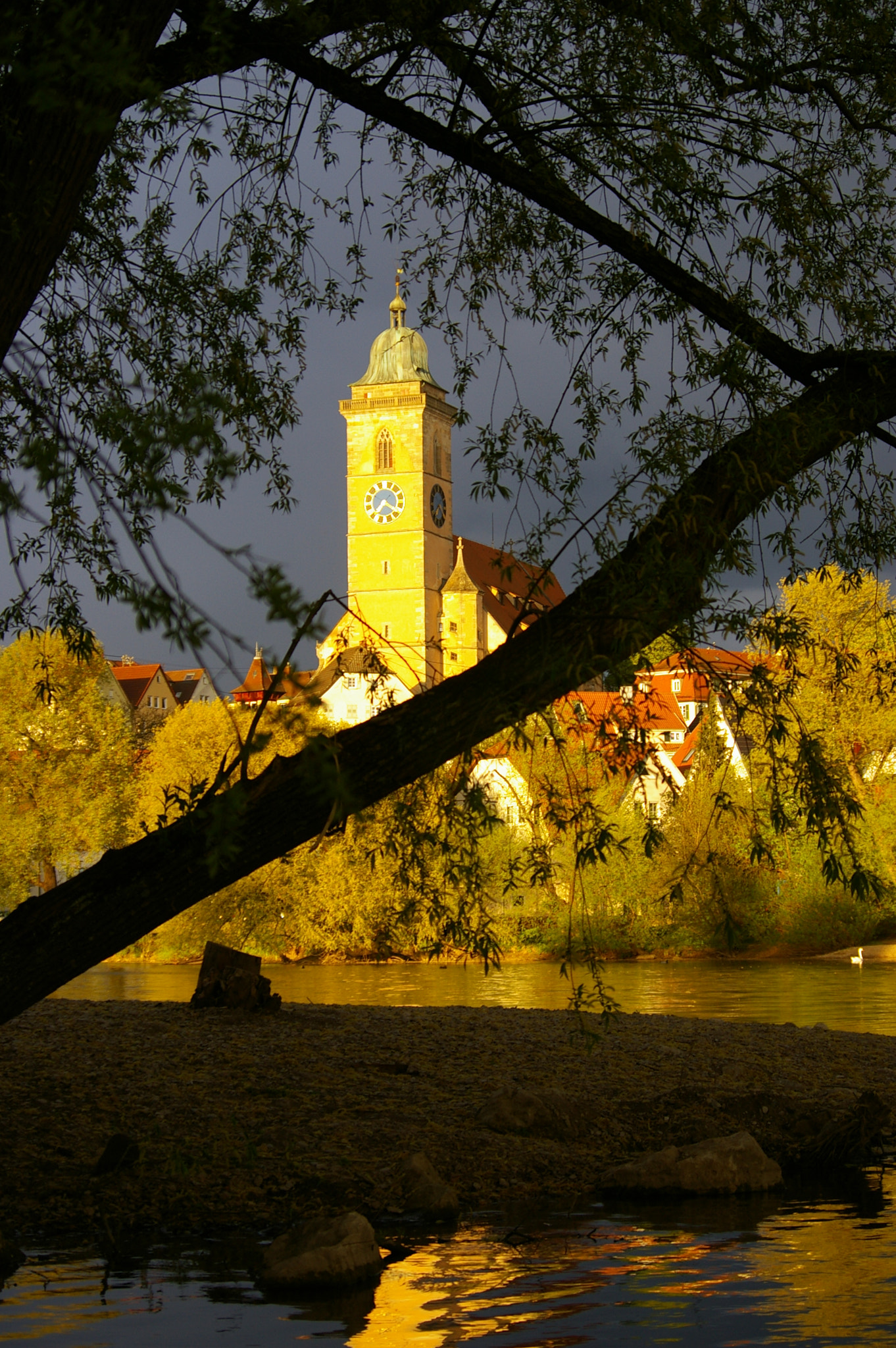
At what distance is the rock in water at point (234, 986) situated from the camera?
14.4 metres

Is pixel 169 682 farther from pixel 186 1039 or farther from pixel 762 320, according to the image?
pixel 762 320

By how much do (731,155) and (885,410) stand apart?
244cm

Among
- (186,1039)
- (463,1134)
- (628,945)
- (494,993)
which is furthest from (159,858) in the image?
(628,945)

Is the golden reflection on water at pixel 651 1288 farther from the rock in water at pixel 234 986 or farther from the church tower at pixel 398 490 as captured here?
the church tower at pixel 398 490

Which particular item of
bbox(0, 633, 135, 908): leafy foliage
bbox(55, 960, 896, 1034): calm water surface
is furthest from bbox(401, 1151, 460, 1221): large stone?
bbox(0, 633, 135, 908): leafy foliage

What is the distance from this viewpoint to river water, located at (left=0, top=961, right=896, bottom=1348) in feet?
20.4

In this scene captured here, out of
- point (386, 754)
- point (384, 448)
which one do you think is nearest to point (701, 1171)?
point (386, 754)

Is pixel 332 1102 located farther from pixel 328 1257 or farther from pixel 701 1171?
pixel 328 1257

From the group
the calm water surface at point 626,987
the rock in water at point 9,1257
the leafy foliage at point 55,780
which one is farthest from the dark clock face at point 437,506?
the rock in water at point 9,1257

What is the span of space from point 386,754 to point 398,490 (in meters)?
85.0

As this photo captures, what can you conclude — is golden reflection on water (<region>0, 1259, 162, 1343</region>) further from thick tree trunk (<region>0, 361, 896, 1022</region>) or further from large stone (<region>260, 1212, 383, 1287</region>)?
thick tree trunk (<region>0, 361, 896, 1022</region>)

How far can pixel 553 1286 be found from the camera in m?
6.91

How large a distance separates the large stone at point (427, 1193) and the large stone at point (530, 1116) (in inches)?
48.1

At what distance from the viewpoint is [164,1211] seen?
814 centimetres
